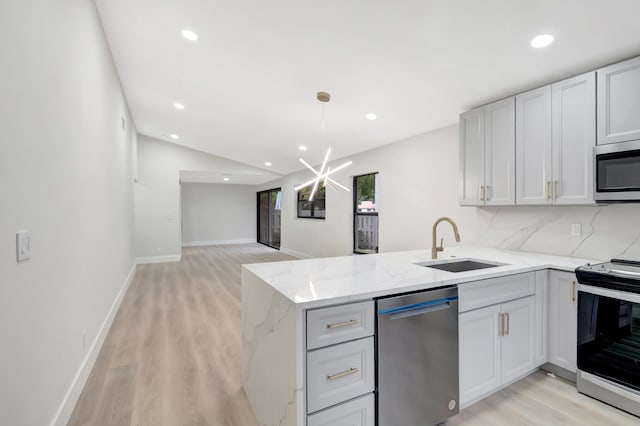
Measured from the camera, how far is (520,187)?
110 inches

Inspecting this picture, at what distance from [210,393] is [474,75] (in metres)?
3.41

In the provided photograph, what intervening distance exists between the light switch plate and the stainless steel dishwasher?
1658mm

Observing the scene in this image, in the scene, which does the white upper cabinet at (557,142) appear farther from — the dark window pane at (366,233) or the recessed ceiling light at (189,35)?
the recessed ceiling light at (189,35)

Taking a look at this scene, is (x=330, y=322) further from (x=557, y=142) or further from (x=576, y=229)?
(x=576, y=229)

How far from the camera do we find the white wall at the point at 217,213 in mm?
10641

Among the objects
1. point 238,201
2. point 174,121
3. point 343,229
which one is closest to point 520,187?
point 343,229

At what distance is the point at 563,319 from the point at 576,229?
90cm

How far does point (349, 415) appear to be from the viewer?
1.44 m

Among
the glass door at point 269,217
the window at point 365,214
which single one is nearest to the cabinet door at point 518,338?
the window at point 365,214

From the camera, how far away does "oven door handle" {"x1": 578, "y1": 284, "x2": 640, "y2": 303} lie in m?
1.87

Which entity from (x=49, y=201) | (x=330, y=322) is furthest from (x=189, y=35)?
(x=330, y=322)

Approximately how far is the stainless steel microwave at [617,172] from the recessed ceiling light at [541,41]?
34.8 inches

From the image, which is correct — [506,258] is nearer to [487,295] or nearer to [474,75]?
[487,295]

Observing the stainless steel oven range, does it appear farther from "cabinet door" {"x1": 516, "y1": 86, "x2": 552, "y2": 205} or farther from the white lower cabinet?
"cabinet door" {"x1": 516, "y1": 86, "x2": 552, "y2": 205}
